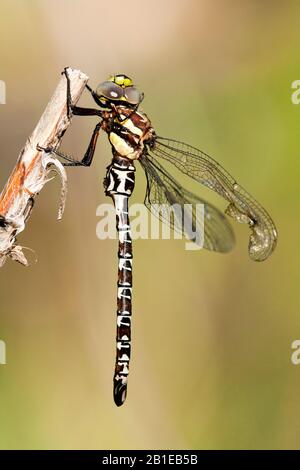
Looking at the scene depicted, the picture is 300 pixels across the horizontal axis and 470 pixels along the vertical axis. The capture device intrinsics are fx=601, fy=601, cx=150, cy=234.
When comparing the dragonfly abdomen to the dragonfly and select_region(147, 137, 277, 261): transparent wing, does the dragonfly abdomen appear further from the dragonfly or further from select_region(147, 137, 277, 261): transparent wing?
select_region(147, 137, 277, 261): transparent wing

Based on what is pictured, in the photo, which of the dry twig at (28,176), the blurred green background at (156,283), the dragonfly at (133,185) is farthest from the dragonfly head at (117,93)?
the blurred green background at (156,283)

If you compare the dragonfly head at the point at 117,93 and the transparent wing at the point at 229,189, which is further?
the transparent wing at the point at 229,189

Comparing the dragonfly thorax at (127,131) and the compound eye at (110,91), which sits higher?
the compound eye at (110,91)

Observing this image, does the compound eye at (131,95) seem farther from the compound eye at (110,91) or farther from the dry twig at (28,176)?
the dry twig at (28,176)

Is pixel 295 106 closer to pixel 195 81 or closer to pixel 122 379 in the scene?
pixel 195 81

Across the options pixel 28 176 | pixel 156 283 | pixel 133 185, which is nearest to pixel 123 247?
pixel 133 185
